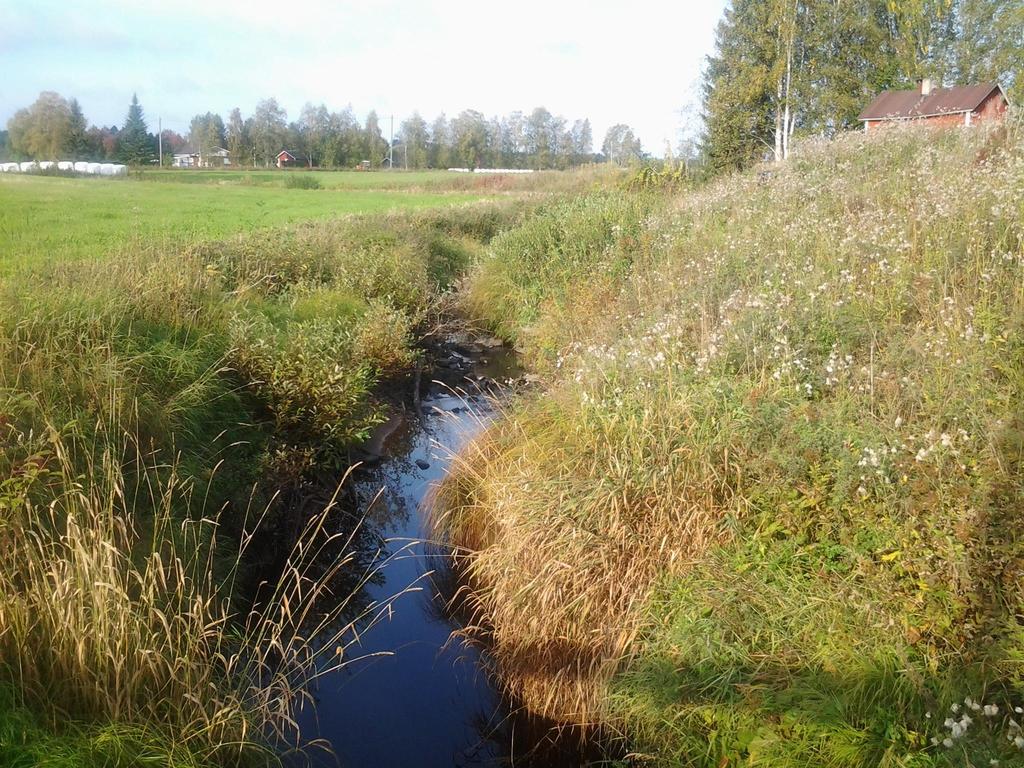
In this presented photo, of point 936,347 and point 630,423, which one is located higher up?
point 936,347

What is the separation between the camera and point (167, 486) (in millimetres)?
5371

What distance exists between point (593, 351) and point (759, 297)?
1.36m

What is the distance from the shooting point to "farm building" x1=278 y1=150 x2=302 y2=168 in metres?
51.2

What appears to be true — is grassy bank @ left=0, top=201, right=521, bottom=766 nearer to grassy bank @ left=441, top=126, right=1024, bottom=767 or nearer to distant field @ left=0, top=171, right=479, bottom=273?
distant field @ left=0, top=171, right=479, bottom=273

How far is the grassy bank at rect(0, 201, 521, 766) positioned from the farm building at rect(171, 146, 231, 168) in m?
31.1

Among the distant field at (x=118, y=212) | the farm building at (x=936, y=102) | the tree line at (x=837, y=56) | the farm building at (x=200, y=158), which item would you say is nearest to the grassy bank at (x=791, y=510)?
the distant field at (x=118, y=212)

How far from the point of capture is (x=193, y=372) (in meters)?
6.47

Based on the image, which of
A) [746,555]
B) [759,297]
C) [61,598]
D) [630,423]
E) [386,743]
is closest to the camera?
[61,598]

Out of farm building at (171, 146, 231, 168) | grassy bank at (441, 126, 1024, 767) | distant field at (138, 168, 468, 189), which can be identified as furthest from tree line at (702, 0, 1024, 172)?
farm building at (171, 146, 231, 168)

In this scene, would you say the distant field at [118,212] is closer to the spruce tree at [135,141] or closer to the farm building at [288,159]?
the spruce tree at [135,141]

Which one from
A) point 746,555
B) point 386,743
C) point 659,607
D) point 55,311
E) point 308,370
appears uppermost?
point 55,311

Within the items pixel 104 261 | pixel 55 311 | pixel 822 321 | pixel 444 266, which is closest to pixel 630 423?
pixel 822 321

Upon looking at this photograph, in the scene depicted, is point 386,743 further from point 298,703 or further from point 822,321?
point 822,321

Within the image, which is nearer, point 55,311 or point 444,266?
point 55,311
